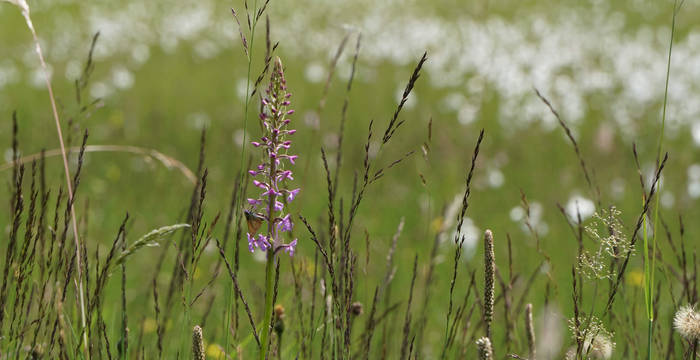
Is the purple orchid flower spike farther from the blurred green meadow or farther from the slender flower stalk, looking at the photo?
the blurred green meadow

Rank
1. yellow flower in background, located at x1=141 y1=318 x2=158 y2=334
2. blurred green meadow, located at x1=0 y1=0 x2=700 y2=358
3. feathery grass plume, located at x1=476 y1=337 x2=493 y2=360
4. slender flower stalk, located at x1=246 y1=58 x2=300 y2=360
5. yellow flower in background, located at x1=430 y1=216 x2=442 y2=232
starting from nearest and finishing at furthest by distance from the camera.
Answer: feathery grass plume, located at x1=476 y1=337 x2=493 y2=360, slender flower stalk, located at x1=246 y1=58 x2=300 y2=360, yellow flower in background, located at x1=141 y1=318 x2=158 y2=334, blurred green meadow, located at x1=0 y1=0 x2=700 y2=358, yellow flower in background, located at x1=430 y1=216 x2=442 y2=232

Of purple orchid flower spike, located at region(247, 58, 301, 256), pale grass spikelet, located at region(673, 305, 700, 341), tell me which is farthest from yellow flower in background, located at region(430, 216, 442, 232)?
purple orchid flower spike, located at region(247, 58, 301, 256)

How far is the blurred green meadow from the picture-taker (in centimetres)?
421

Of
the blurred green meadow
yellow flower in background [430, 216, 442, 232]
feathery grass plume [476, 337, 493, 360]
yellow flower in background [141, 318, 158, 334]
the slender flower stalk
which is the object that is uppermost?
the blurred green meadow

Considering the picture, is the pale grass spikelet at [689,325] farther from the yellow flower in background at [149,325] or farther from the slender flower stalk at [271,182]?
the yellow flower in background at [149,325]

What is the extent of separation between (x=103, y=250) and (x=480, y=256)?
7.52 feet

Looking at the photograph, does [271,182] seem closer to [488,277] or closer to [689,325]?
[488,277]

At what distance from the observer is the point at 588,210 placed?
464 centimetres

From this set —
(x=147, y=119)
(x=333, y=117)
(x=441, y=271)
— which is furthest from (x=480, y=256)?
(x=147, y=119)

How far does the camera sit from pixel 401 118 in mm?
7770

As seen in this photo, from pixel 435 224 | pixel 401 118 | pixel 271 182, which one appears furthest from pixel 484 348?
pixel 401 118

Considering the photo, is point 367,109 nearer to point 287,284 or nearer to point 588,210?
point 588,210

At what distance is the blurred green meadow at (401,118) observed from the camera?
421 cm

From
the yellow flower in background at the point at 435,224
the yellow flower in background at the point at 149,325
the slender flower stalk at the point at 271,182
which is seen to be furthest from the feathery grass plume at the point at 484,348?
the yellow flower in background at the point at 435,224
